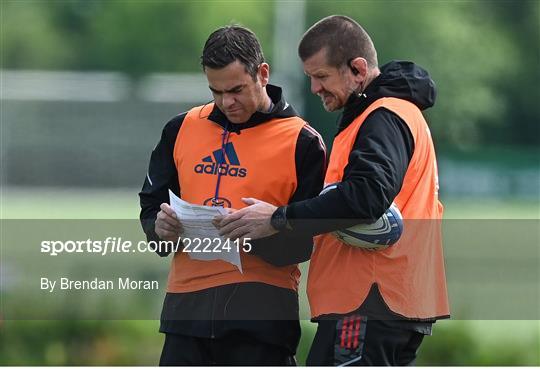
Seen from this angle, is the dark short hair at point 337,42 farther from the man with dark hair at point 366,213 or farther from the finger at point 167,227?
the finger at point 167,227

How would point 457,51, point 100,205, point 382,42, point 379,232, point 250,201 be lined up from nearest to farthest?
1. point 379,232
2. point 250,201
3. point 100,205
4. point 382,42
5. point 457,51

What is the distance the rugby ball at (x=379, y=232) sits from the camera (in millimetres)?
4227

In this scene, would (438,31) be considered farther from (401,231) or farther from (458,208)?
(401,231)

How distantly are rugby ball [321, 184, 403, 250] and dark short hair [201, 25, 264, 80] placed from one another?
2.06 feet

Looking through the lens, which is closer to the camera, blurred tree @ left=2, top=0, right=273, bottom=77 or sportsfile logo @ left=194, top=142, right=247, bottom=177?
sportsfile logo @ left=194, top=142, right=247, bottom=177

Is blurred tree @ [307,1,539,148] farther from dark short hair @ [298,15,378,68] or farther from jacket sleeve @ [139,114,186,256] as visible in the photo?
dark short hair @ [298,15,378,68]

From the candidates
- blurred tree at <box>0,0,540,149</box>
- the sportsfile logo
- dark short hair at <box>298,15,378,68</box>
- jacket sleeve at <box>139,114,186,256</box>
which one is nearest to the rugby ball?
the sportsfile logo

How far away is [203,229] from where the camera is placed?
4.44 metres

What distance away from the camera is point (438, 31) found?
138ft

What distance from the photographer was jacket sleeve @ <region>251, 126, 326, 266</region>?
4.45m

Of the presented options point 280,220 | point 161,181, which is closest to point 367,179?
point 280,220

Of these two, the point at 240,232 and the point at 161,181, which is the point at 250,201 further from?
the point at 161,181

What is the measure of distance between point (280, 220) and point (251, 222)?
→ 122 millimetres

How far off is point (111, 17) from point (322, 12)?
763 centimetres
